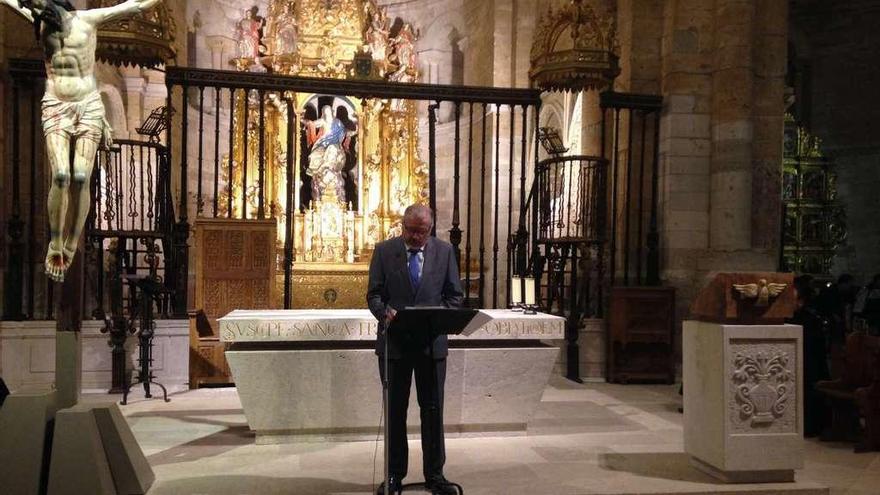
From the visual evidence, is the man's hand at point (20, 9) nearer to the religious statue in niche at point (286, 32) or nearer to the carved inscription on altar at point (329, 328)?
the carved inscription on altar at point (329, 328)

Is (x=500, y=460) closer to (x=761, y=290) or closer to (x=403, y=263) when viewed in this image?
(x=403, y=263)

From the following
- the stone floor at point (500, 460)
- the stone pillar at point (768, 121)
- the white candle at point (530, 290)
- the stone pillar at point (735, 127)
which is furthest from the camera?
the stone pillar at point (768, 121)

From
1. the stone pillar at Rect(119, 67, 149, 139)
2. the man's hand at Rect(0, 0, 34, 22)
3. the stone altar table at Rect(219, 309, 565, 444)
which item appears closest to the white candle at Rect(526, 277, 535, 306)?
the stone altar table at Rect(219, 309, 565, 444)

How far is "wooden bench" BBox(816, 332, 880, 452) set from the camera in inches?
208

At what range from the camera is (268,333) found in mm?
5125

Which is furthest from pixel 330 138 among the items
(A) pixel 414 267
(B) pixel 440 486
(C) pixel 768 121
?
(B) pixel 440 486

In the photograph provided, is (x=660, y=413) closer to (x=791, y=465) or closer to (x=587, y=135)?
(x=791, y=465)

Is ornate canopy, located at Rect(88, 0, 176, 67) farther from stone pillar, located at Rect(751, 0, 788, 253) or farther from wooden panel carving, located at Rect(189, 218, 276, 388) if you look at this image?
stone pillar, located at Rect(751, 0, 788, 253)

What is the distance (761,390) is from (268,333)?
3.16 meters

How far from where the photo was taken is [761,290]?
433 cm

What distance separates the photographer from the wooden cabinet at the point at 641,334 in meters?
8.15

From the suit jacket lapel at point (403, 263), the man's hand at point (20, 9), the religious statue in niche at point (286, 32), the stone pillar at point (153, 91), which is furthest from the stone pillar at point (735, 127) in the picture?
the stone pillar at point (153, 91)

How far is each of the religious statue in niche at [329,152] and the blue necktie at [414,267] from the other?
9.23 meters

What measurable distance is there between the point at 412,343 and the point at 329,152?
9.83 meters
